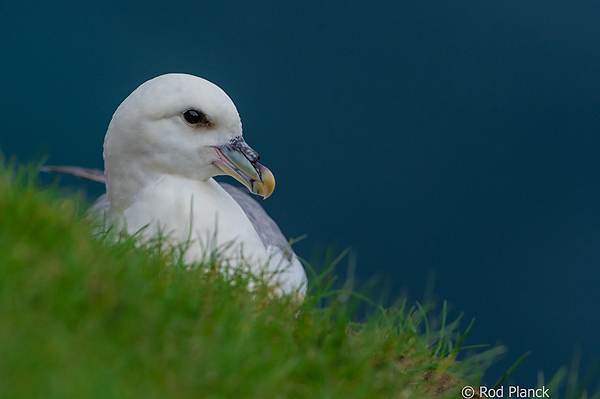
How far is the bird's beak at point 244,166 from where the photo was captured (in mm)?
3605

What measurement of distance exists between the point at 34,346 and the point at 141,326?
0.30m

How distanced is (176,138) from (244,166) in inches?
14.8

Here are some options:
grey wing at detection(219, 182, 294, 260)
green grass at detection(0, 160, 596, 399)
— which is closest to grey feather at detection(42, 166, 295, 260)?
grey wing at detection(219, 182, 294, 260)

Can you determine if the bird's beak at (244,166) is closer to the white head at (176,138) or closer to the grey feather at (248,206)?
the white head at (176,138)

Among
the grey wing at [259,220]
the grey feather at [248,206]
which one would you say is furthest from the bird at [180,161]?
the grey wing at [259,220]

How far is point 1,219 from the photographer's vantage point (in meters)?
2.15

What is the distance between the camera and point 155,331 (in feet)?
6.20

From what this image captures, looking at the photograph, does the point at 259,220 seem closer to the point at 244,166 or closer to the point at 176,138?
the point at 244,166

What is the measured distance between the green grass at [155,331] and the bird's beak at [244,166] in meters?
1.08

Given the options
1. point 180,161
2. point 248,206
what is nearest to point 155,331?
point 180,161

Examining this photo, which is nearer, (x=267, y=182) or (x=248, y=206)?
(x=267, y=182)

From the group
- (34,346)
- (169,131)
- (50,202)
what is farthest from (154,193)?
(34,346)

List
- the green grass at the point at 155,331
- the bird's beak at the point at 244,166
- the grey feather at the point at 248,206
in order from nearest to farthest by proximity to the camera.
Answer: the green grass at the point at 155,331 → the bird's beak at the point at 244,166 → the grey feather at the point at 248,206

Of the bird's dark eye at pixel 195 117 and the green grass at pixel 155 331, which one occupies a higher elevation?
the bird's dark eye at pixel 195 117
